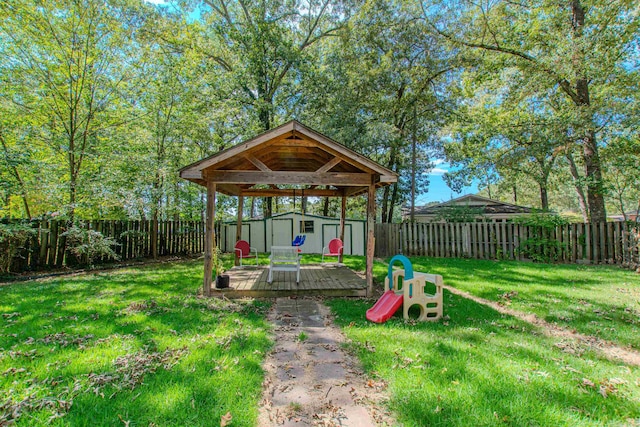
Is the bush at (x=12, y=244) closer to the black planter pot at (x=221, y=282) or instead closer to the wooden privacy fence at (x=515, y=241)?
the black planter pot at (x=221, y=282)

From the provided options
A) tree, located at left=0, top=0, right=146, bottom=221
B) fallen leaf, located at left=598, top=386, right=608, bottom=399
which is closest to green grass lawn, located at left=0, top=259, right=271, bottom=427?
fallen leaf, located at left=598, top=386, right=608, bottom=399

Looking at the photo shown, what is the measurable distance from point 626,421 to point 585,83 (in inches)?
562

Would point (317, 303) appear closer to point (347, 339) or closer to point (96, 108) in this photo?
point (347, 339)

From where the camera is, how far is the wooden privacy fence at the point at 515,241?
9242 mm

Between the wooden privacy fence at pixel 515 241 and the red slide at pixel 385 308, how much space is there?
835 cm

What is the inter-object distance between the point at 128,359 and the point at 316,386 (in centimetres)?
193

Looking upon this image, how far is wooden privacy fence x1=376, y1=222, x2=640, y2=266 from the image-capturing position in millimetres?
9242

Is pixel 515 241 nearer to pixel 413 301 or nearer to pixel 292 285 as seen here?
pixel 413 301

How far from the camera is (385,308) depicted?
453 centimetres

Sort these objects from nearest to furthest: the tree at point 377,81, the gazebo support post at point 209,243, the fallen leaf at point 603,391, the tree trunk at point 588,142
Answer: the fallen leaf at point 603,391 → the gazebo support post at point 209,243 → the tree trunk at point 588,142 → the tree at point 377,81

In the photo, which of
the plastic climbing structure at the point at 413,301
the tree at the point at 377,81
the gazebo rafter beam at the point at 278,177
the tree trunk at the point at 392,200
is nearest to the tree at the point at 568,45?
the tree at the point at 377,81

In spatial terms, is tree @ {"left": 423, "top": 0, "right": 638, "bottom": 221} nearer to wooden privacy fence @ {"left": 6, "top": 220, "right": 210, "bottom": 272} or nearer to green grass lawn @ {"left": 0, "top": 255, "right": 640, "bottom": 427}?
green grass lawn @ {"left": 0, "top": 255, "right": 640, "bottom": 427}

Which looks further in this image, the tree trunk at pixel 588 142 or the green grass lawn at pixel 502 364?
the tree trunk at pixel 588 142

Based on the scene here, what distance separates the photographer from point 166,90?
10.5 metres
